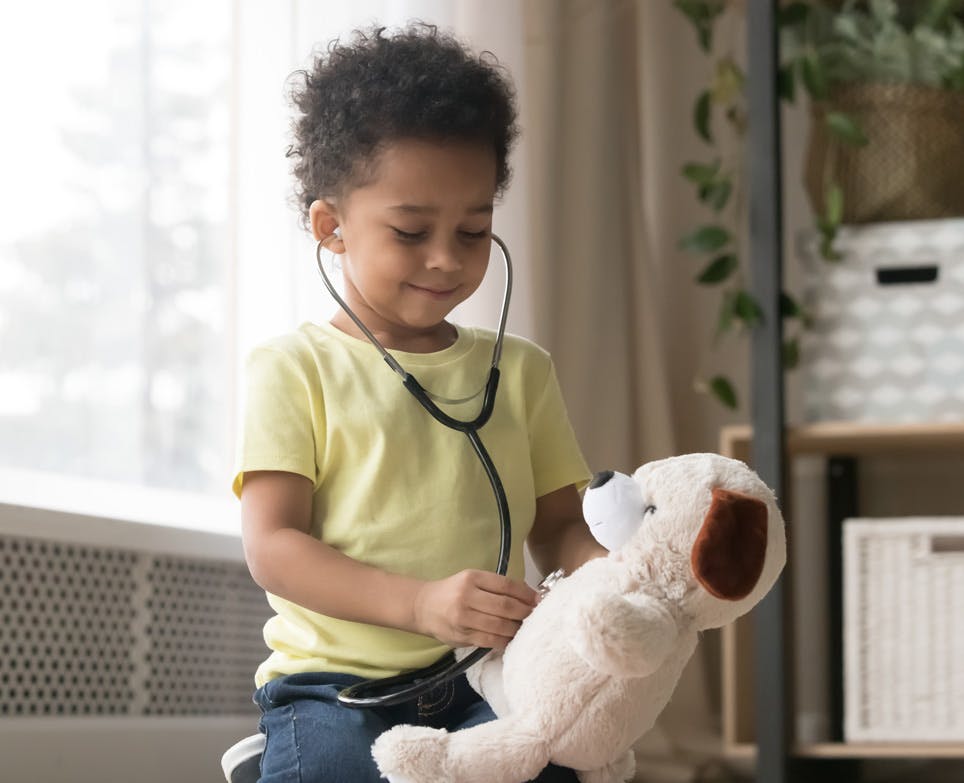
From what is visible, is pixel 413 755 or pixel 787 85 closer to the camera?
pixel 413 755

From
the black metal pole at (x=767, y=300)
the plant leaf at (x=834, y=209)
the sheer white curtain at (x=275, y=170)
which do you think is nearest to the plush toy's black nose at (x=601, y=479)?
the sheer white curtain at (x=275, y=170)

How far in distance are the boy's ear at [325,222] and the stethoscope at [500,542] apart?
2.0 inches

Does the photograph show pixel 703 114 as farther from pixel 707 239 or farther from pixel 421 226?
pixel 421 226

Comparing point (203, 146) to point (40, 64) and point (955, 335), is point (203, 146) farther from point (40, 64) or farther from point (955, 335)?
point (955, 335)

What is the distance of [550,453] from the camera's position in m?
1.10

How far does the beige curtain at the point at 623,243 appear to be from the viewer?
2.24m

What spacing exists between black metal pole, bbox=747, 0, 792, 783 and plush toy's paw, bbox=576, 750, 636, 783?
92 cm

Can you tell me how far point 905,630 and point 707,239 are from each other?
643 millimetres

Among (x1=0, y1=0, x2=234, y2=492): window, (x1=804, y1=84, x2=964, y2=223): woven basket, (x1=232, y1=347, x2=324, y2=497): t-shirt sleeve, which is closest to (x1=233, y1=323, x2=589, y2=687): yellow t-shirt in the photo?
(x1=232, y1=347, x2=324, y2=497): t-shirt sleeve

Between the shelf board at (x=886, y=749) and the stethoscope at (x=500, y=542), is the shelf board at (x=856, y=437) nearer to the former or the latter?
the shelf board at (x=886, y=749)

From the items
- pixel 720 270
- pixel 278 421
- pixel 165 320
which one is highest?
pixel 720 270

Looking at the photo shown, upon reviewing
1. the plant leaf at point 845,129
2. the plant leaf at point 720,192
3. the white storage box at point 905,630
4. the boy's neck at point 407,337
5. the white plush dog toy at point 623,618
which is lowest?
the white storage box at point 905,630

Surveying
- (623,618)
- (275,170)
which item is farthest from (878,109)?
(623,618)

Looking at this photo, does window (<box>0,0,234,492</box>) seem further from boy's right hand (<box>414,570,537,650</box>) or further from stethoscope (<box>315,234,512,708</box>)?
boy's right hand (<box>414,570,537,650</box>)
